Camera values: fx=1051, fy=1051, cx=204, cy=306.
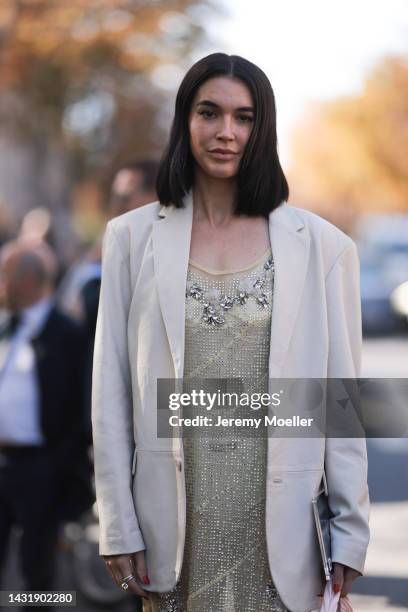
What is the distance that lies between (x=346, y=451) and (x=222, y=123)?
A: 93cm

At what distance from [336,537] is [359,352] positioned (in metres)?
0.50

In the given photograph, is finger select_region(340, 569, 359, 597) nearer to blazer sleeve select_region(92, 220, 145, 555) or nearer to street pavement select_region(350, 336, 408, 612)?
blazer sleeve select_region(92, 220, 145, 555)

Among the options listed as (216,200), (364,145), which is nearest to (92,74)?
(364,145)

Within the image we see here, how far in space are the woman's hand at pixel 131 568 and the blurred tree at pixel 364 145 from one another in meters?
30.4

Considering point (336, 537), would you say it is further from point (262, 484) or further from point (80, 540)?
point (80, 540)

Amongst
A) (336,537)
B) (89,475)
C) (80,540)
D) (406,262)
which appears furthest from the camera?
(406,262)

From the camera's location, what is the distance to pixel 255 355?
110 inches

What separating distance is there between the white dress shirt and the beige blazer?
1930mm

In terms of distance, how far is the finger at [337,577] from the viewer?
9.05ft

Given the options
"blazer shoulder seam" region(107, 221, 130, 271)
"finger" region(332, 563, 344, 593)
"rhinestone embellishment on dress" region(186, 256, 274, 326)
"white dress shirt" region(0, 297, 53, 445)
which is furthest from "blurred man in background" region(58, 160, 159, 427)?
"finger" region(332, 563, 344, 593)

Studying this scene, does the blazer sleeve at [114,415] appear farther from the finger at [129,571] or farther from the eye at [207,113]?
the eye at [207,113]

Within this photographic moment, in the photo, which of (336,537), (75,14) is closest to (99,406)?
(336,537)

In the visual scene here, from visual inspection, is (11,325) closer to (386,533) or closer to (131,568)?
(131,568)

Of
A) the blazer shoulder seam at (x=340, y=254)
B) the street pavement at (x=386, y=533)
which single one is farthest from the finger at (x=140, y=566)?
the street pavement at (x=386, y=533)
